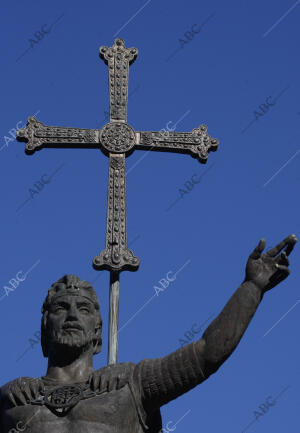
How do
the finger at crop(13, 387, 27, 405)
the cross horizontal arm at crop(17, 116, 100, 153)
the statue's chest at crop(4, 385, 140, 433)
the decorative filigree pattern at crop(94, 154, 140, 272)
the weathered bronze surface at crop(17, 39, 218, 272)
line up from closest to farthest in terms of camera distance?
the statue's chest at crop(4, 385, 140, 433) → the finger at crop(13, 387, 27, 405) → the decorative filigree pattern at crop(94, 154, 140, 272) → the weathered bronze surface at crop(17, 39, 218, 272) → the cross horizontal arm at crop(17, 116, 100, 153)

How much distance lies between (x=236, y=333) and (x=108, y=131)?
12.0 feet

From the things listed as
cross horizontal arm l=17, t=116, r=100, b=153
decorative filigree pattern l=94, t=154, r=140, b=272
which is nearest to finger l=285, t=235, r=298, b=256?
decorative filigree pattern l=94, t=154, r=140, b=272

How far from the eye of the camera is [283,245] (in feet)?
26.6

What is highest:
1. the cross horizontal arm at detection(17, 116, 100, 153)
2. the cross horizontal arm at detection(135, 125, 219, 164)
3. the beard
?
the cross horizontal arm at detection(17, 116, 100, 153)

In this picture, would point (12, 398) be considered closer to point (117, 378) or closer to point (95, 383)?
point (95, 383)

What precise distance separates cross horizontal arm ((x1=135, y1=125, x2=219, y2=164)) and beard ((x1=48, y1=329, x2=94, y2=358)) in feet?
10.2

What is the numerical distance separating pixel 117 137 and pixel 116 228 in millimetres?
1320

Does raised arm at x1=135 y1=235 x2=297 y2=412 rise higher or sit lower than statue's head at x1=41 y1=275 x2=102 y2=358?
lower

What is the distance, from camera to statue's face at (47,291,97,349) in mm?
8281

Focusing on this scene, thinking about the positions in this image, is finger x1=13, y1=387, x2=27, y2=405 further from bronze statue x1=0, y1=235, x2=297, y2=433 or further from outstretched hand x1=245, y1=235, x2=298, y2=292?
outstretched hand x1=245, y1=235, x2=298, y2=292

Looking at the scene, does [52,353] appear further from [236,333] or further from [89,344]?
[236,333]

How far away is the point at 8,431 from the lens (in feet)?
26.3

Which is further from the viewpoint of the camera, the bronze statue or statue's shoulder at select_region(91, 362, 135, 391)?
statue's shoulder at select_region(91, 362, 135, 391)

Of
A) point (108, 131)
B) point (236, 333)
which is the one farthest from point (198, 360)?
point (108, 131)
